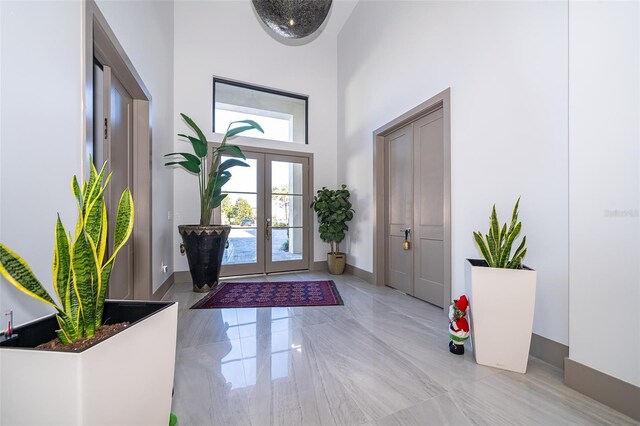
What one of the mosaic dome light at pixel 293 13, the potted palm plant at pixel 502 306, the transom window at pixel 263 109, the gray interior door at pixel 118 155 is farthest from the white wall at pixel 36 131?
the transom window at pixel 263 109

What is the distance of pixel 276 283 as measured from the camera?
12.2 ft

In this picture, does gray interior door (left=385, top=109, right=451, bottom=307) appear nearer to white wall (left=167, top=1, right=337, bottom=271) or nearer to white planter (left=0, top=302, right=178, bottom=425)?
white wall (left=167, top=1, right=337, bottom=271)

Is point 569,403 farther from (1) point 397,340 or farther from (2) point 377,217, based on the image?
(2) point 377,217

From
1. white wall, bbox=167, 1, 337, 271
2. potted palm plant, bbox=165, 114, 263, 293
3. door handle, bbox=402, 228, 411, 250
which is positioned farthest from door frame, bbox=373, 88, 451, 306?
potted palm plant, bbox=165, 114, 263, 293

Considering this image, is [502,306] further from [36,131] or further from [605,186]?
[36,131]

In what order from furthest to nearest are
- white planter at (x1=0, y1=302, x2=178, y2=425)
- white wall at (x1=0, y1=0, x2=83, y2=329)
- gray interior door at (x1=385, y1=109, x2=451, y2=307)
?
gray interior door at (x1=385, y1=109, x2=451, y2=307)
white wall at (x1=0, y1=0, x2=83, y2=329)
white planter at (x1=0, y1=302, x2=178, y2=425)

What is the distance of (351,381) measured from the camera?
4.81 feet

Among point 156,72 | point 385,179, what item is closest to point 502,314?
point 385,179

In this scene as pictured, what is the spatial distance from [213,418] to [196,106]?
Result: 3.91 meters

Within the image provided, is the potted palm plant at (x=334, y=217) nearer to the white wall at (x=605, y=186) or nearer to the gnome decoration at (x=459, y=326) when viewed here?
the gnome decoration at (x=459, y=326)

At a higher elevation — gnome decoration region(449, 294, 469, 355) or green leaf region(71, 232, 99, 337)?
green leaf region(71, 232, 99, 337)

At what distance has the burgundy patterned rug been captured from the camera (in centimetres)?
281

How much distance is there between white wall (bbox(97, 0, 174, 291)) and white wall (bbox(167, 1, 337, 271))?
0.21 meters

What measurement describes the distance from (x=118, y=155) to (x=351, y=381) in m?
2.52
